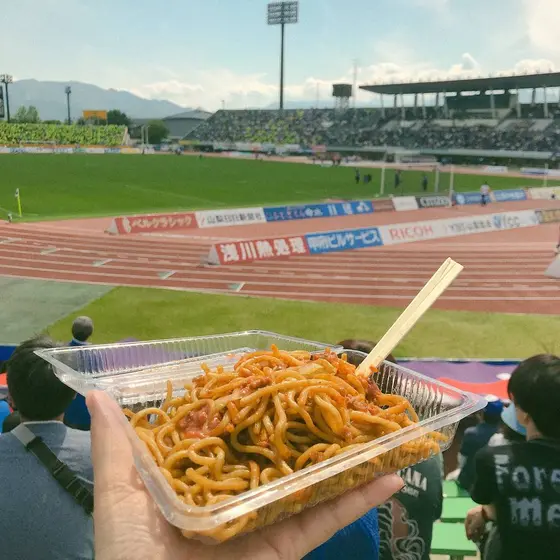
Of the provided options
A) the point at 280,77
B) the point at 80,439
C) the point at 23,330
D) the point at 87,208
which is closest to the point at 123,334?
the point at 23,330

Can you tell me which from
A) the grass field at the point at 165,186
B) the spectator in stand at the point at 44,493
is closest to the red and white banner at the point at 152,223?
the grass field at the point at 165,186

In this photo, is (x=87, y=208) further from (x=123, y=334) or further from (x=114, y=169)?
(x=114, y=169)

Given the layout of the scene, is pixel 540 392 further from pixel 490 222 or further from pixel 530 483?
pixel 490 222

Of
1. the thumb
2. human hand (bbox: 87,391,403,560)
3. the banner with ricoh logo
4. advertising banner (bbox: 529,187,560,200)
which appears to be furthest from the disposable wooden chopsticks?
advertising banner (bbox: 529,187,560,200)

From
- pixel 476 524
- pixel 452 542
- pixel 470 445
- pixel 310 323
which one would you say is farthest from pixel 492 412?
pixel 310 323

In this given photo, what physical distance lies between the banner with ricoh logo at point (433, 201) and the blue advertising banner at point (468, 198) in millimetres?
753

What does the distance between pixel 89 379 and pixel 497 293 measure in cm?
1289

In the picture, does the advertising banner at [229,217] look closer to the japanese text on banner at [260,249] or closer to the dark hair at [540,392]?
the japanese text on banner at [260,249]

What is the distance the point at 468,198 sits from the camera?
33.0m

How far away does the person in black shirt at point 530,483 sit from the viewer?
260cm

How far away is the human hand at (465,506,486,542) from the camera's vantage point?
301 centimetres

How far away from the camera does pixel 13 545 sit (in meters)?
2.26

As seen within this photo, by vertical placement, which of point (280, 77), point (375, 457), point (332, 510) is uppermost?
point (280, 77)

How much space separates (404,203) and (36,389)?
95.9 ft
